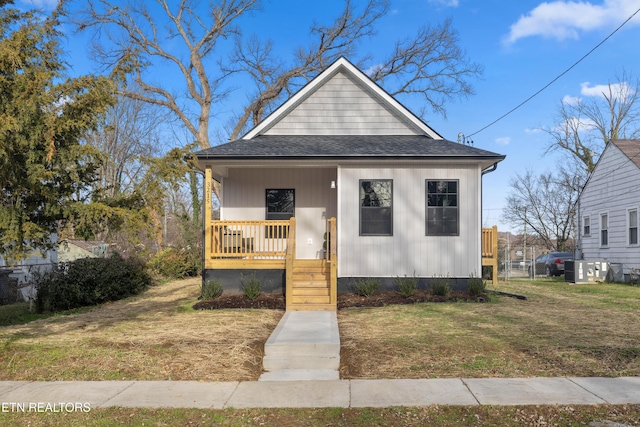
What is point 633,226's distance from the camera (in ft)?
57.8

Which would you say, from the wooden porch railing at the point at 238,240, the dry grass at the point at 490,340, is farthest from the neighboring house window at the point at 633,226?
the wooden porch railing at the point at 238,240

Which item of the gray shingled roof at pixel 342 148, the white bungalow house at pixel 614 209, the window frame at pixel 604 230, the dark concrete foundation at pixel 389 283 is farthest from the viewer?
the window frame at pixel 604 230

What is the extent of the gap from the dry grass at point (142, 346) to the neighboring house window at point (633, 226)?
14.3m

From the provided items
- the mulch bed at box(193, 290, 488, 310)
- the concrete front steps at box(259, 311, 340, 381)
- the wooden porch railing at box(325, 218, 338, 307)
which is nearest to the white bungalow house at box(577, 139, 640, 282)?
the mulch bed at box(193, 290, 488, 310)

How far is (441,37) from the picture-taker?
25.8 meters

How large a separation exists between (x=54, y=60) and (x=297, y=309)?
6.13m

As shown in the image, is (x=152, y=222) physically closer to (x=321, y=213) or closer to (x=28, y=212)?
(x=28, y=212)

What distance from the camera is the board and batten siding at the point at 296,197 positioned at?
45.8ft

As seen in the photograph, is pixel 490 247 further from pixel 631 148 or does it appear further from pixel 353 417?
pixel 353 417

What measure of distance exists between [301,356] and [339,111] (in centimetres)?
929

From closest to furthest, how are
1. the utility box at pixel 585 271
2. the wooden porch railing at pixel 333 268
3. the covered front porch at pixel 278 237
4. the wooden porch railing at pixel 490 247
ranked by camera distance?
the wooden porch railing at pixel 333 268 < the covered front porch at pixel 278 237 < the wooden porch railing at pixel 490 247 < the utility box at pixel 585 271

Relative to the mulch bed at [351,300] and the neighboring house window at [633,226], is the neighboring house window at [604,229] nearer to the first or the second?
the neighboring house window at [633,226]

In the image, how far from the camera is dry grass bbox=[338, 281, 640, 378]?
19.2 ft

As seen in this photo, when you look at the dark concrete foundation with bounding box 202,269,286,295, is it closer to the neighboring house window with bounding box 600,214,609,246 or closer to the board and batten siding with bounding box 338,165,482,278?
the board and batten siding with bounding box 338,165,482,278
